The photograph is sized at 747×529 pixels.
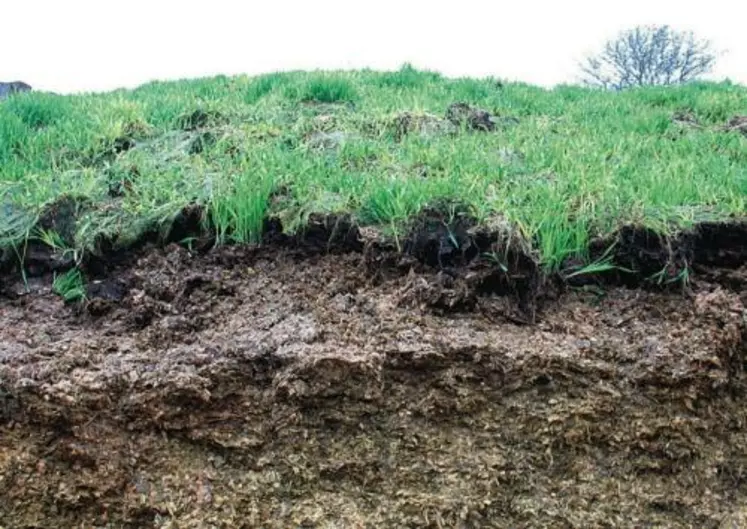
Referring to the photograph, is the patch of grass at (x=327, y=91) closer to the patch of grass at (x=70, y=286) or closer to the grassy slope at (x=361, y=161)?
the grassy slope at (x=361, y=161)

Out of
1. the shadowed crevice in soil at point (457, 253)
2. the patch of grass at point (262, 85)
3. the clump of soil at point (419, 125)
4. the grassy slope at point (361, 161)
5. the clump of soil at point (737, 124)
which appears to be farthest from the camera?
the patch of grass at point (262, 85)

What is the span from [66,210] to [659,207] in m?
2.02

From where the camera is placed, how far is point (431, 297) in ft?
7.50

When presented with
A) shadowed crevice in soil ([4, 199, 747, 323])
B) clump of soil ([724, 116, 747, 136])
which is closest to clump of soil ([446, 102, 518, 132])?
clump of soil ([724, 116, 747, 136])

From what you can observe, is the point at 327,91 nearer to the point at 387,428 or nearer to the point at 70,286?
the point at 70,286

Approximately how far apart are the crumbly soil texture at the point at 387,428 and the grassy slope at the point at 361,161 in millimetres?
441

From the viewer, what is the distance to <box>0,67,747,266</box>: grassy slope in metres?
2.56

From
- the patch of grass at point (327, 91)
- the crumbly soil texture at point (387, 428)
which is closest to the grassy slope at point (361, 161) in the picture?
the patch of grass at point (327, 91)

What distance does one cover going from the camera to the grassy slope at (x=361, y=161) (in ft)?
8.39

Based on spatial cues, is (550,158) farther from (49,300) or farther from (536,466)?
(49,300)

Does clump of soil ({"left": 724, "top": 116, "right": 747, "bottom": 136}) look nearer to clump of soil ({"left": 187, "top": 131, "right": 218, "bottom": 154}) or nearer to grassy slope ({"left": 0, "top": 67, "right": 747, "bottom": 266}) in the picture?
grassy slope ({"left": 0, "top": 67, "right": 747, "bottom": 266})

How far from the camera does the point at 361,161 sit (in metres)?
3.07

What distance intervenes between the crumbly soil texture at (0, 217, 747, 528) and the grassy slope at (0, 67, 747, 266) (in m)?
0.44

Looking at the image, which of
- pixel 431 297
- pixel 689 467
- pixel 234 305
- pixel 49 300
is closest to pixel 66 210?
pixel 49 300
